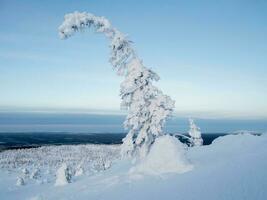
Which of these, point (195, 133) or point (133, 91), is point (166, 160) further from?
point (195, 133)

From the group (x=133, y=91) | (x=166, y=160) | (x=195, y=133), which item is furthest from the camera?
(x=195, y=133)

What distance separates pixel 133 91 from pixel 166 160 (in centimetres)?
436

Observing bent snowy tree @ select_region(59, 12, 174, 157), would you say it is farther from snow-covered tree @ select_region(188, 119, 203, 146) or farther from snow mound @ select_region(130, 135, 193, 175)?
snow-covered tree @ select_region(188, 119, 203, 146)

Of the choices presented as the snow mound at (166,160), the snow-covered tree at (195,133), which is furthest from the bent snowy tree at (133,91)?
the snow-covered tree at (195,133)

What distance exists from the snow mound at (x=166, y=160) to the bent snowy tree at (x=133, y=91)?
6.16 feet

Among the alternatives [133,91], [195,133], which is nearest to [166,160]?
[133,91]

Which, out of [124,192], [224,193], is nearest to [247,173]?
[224,193]

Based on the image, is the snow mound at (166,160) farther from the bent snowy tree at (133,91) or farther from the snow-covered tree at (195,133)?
the snow-covered tree at (195,133)

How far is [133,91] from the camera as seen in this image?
60.3 ft

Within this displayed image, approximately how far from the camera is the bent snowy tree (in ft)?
59.1

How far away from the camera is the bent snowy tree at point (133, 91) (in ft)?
59.1

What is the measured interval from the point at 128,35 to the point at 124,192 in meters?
9.08

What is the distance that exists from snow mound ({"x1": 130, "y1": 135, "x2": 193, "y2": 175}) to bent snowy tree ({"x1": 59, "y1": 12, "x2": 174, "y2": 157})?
1878 millimetres

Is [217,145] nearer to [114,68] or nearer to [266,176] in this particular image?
[114,68]
